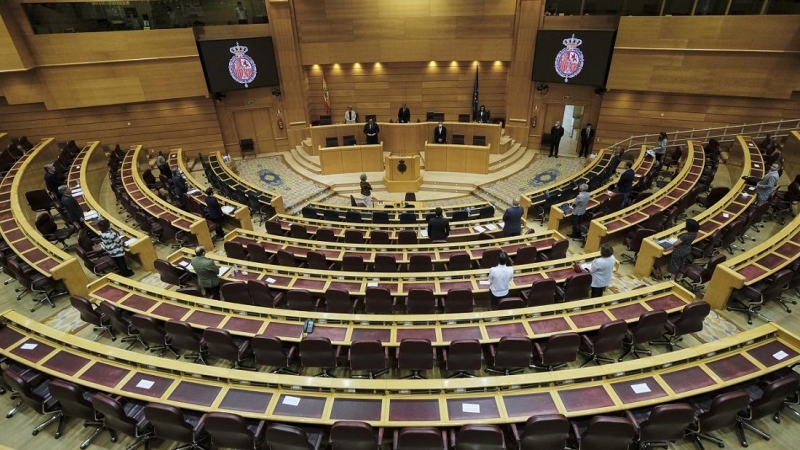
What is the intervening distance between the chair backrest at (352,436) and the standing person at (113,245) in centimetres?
689

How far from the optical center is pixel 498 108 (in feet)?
59.3

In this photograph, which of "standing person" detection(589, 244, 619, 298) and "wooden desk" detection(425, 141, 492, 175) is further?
"wooden desk" detection(425, 141, 492, 175)

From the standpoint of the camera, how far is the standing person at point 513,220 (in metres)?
8.80

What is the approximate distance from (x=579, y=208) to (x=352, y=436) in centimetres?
778

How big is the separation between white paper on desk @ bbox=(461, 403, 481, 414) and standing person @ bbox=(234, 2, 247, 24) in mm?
16532

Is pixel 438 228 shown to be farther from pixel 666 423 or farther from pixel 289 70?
pixel 289 70

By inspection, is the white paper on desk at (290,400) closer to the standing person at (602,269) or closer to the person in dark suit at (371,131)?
the standing person at (602,269)

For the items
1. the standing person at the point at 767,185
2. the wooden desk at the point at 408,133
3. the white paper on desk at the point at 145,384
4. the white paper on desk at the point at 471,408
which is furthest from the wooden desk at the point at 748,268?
the wooden desk at the point at 408,133

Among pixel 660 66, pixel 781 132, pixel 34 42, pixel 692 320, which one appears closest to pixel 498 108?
pixel 660 66

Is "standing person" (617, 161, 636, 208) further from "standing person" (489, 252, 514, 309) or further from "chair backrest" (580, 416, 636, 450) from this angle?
"chair backrest" (580, 416, 636, 450)

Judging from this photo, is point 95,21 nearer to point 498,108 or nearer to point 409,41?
point 409,41

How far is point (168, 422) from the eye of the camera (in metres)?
4.57

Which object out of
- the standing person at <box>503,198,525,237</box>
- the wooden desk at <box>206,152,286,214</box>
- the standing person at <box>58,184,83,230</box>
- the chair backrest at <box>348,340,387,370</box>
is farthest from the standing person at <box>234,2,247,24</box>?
the chair backrest at <box>348,340,387,370</box>

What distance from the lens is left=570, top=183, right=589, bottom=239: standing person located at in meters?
9.54
